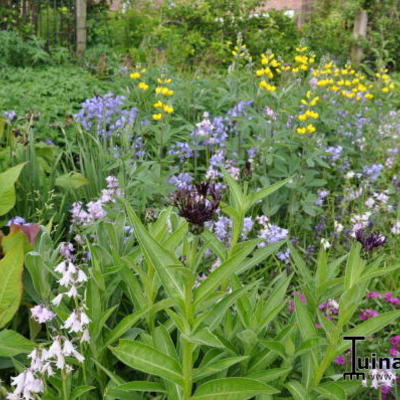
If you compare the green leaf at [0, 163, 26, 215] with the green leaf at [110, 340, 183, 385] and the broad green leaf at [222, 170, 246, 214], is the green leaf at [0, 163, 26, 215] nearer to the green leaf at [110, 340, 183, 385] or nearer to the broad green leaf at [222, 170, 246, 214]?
the broad green leaf at [222, 170, 246, 214]

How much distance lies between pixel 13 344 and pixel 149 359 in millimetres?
568

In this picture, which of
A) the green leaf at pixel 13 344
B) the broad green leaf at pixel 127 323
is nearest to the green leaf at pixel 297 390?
the broad green leaf at pixel 127 323

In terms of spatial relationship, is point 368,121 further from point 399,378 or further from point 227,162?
point 399,378

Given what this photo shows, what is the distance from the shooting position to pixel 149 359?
1.52m

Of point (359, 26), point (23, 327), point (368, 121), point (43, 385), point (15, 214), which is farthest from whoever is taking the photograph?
point (359, 26)

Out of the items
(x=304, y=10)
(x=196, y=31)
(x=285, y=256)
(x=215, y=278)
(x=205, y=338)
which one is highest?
(x=304, y=10)

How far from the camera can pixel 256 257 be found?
1.89 m

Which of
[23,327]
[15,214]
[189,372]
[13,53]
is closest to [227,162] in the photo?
[15,214]

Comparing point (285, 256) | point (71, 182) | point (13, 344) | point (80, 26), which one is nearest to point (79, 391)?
point (13, 344)

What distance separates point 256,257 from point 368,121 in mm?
3249

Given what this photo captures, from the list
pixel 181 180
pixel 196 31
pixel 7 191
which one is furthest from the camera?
pixel 196 31

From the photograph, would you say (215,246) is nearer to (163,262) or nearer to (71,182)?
(163,262)

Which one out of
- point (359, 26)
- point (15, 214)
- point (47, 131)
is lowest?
point (15, 214)

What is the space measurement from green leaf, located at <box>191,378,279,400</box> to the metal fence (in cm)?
721
